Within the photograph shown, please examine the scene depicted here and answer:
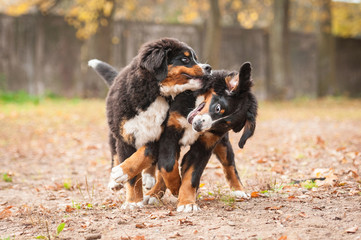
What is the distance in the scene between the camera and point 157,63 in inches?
161

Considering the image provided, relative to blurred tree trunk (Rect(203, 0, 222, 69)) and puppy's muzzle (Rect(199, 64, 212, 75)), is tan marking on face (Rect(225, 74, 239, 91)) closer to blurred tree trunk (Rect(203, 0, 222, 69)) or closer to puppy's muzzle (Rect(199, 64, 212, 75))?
puppy's muzzle (Rect(199, 64, 212, 75))

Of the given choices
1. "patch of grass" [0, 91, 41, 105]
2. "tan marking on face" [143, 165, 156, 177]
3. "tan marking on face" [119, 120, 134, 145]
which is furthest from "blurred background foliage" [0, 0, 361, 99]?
"tan marking on face" [119, 120, 134, 145]

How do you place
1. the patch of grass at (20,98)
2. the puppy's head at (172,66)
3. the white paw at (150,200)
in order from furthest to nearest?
1. the patch of grass at (20,98)
2. the white paw at (150,200)
3. the puppy's head at (172,66)

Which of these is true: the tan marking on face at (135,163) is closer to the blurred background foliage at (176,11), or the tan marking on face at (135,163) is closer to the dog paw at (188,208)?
the dog paw at (188,208)

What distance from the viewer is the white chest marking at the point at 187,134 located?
4.11 m

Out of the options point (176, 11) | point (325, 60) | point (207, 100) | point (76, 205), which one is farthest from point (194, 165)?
point (176, 11)

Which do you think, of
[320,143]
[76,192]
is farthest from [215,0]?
[76,192]

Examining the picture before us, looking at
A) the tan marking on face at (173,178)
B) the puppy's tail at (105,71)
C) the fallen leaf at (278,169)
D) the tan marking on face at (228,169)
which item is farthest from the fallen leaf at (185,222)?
the fallen leaf at (278,169)

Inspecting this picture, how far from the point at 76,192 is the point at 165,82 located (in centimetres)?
211

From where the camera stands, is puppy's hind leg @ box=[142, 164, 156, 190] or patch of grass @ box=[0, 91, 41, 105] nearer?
puppy's hind leg @ box=[142, 164, 156, 190]

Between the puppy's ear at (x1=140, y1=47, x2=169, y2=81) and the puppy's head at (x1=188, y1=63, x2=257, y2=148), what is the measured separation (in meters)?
0.46

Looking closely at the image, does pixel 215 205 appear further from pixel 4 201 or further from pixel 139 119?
pixel 4 201

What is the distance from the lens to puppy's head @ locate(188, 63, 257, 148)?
4043 mm

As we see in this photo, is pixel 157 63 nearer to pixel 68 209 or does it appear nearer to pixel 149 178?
pixel 149 178
